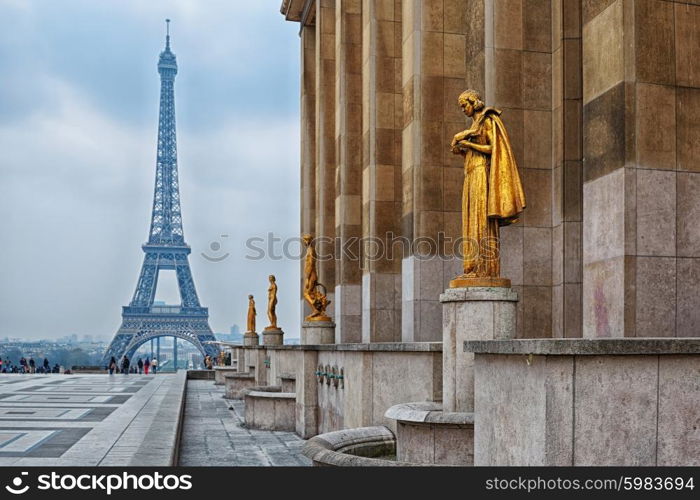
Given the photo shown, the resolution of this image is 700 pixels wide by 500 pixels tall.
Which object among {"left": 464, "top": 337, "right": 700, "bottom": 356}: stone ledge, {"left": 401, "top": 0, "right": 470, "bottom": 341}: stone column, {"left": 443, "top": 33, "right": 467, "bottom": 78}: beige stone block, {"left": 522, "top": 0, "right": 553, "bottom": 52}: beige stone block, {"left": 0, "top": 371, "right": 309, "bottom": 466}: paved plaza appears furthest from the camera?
{"left": 443, "top": 33, "right": 467, "bottom": 78}: beige stone block

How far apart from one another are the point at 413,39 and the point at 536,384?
16.1 meters

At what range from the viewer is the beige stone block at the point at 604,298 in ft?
43.8

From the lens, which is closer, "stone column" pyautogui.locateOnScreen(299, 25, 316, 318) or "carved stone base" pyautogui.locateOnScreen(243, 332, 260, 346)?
"stone column" pyautogui.locateOnScreen(299, 25, 316, 318)

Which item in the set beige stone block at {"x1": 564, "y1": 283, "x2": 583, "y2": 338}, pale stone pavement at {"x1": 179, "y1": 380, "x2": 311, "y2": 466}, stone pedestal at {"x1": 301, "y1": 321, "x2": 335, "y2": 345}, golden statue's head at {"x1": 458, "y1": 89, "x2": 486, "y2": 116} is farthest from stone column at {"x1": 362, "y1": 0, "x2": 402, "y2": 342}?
golden statue's head at {"x1": 458, "y1": 89, "x2": 486, "y2": 116}

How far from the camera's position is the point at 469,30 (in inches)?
830

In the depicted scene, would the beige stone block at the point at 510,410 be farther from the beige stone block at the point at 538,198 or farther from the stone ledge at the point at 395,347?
the beige stone block at the point at 538,198

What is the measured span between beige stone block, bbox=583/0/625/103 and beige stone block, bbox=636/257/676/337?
2811 millimetres

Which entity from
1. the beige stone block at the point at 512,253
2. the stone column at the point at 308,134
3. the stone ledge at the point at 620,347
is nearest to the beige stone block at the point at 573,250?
the beige stone block at the point at 512,253

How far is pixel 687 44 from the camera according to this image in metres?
13.7

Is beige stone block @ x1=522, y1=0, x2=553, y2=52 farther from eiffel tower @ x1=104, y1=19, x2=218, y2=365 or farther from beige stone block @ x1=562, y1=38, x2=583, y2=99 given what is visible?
eiffel tower @ x1=104, y1=19, x2=218, y2=365

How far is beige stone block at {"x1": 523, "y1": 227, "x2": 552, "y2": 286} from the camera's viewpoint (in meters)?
18.2

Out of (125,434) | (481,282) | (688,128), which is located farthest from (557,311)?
(125,434)

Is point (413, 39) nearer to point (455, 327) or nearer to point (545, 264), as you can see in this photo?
point (545, 264)

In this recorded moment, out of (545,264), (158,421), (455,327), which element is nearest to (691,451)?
(455,327)
